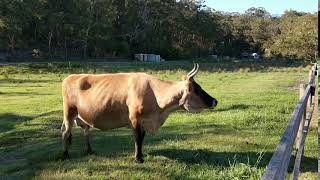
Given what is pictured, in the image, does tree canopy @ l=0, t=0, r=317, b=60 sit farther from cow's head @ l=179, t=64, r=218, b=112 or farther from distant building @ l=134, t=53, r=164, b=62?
cow's head @ l=179, t=64, r=218, b=112

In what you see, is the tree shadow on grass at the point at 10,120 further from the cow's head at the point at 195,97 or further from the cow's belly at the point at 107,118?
the cow's head at the point at 195,97

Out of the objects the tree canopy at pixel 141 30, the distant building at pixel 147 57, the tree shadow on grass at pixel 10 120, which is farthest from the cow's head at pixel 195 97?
the distant building at pixel 147 57

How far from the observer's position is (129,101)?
8.91m

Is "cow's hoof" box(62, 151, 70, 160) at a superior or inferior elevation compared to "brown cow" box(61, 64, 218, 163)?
inferior

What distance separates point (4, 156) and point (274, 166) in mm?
8425

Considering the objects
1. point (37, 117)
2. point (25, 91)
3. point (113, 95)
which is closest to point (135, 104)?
point (113, 95)

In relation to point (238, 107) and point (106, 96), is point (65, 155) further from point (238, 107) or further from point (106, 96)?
point (238, 107)

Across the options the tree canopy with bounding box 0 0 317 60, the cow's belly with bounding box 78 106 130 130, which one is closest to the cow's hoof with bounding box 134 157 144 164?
the cow's belly with bounding box 78 106 130 130

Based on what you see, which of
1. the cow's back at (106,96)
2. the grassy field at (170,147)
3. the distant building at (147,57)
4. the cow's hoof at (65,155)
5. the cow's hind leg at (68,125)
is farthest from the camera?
the distant building at (147,57)

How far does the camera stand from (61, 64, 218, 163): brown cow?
8453 mm

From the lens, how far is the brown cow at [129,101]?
845 centimetres

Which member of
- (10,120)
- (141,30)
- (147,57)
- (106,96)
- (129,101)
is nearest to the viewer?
(129,101)

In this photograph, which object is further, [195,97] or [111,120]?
[111,120]

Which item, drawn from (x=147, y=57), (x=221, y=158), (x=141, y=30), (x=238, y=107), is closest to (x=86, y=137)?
(x=221, y=158)
